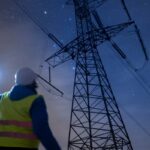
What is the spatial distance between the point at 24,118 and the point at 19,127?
0.10 meters

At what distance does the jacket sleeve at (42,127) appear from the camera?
3338mm

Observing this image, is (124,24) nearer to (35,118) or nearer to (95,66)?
(95,66)

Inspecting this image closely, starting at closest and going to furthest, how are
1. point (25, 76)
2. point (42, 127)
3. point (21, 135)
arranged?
point (42, 127) < point (21, 135) < point (25, 76)

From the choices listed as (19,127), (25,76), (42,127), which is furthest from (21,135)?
(25,76)

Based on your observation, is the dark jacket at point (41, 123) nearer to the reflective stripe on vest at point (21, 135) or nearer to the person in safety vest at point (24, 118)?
the person in safety vest at point (24, 118)

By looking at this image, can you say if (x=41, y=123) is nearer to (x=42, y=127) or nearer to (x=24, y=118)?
(x=42, y=127)

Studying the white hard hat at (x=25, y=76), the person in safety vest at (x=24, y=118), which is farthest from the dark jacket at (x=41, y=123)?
the white hard hat at (x=25, y=76)

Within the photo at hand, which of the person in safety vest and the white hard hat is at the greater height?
the white hard hat

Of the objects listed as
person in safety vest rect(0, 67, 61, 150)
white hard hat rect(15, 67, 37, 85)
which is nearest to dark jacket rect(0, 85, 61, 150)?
person in safety vest rect(0, 67, 61, 150)

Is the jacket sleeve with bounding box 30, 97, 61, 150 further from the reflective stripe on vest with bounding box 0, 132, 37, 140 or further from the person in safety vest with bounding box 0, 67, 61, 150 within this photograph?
the reflective stripe on vest with bounding box 0, 132, 37, 140

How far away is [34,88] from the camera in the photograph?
12.3 ft

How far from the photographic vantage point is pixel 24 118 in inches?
140

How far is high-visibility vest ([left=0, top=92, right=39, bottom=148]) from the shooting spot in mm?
3523

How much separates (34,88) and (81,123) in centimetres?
1354
